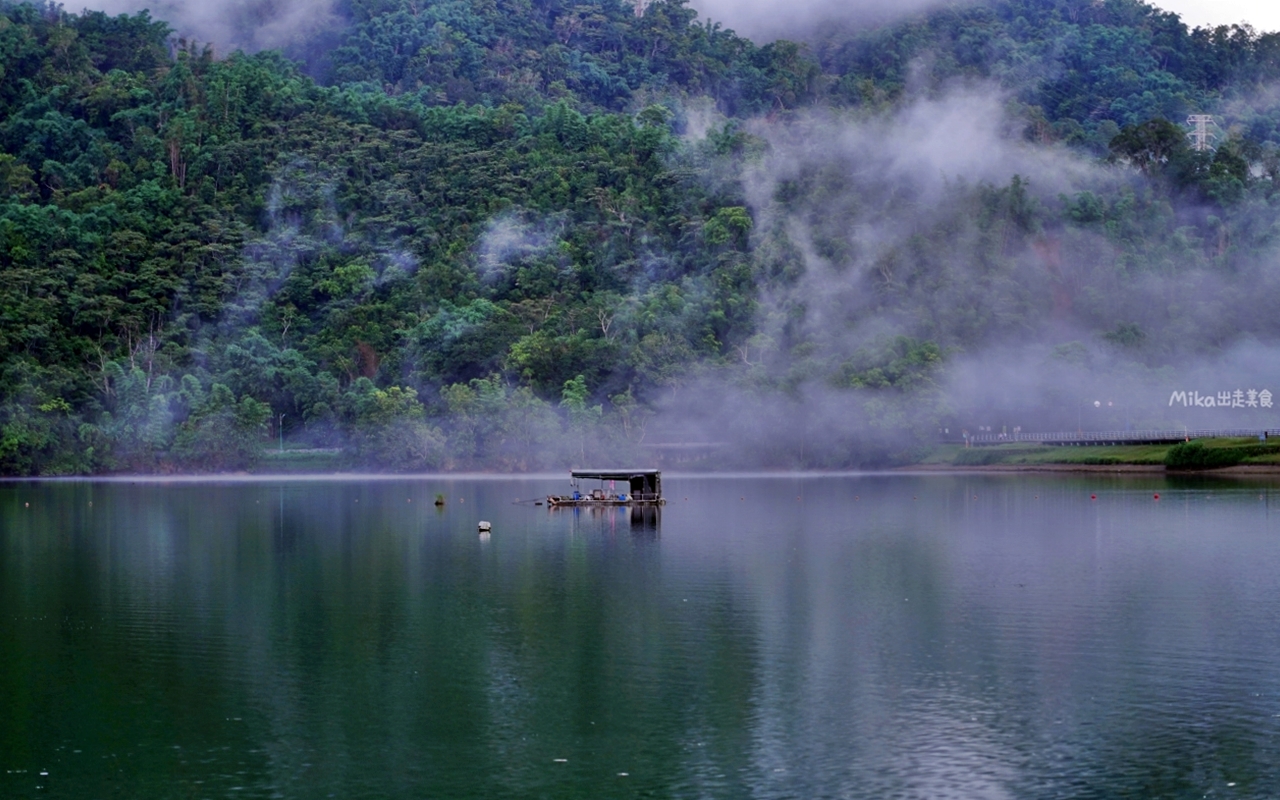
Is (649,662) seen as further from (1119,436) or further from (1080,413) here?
(1080,413)

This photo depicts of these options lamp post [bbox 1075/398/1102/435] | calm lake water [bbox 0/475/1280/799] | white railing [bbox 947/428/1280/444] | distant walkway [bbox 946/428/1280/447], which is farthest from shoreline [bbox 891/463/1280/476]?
calm lake water [bbox 0/475/1280/799]

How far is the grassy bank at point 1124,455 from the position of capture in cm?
12825

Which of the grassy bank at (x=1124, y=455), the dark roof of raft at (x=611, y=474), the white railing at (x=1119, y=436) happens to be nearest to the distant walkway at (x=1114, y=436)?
the white railing at (x=1119, y=436)

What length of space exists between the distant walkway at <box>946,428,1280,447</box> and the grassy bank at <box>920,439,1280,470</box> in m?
0.67

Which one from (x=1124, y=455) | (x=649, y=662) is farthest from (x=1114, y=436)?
(x=649, y=662)

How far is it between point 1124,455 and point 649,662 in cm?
10321

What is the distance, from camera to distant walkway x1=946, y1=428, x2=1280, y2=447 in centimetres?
13812

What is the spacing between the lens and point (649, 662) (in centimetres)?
4547

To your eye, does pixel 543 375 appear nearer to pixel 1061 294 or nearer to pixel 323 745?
pixel 1061 294

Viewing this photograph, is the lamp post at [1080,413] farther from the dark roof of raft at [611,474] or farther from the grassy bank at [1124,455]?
the dark roof of raft at [611,474]

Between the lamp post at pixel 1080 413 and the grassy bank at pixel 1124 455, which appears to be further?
the lamp post at pixel 1080 413

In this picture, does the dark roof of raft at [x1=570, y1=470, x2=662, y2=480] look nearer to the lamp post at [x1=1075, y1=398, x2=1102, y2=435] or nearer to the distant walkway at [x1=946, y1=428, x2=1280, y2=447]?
the distant walkway at [x1=946, y1=428, x2=1280, y2=447]

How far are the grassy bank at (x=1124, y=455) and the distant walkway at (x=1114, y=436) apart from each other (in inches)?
26.3

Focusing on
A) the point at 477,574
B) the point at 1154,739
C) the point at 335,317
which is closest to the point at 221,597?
the point at 477,574
